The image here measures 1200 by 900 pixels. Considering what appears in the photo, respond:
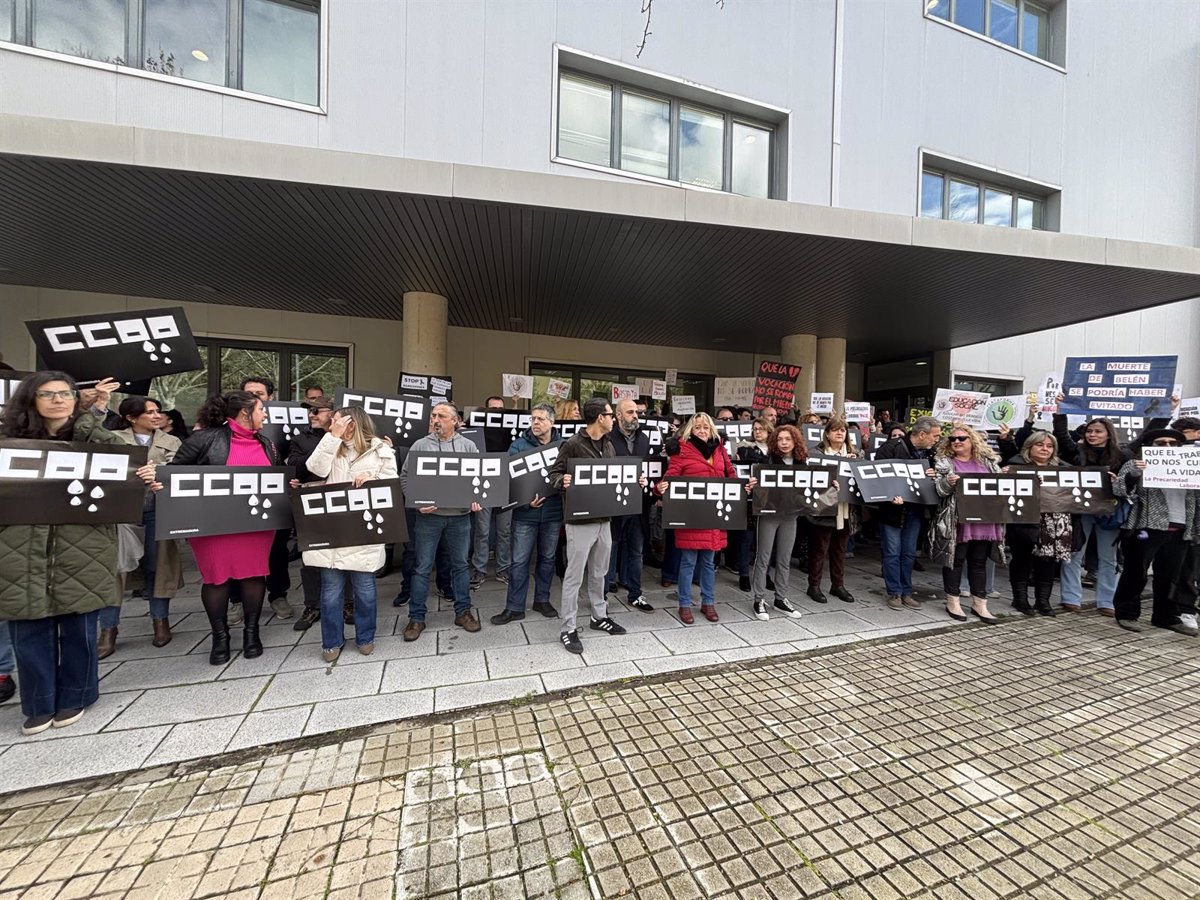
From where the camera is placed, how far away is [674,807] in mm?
2410

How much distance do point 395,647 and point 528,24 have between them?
994cm

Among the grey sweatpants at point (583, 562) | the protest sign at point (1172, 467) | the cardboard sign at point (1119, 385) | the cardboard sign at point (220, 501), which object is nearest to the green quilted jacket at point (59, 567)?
the cardboard sign at point (220, 501)

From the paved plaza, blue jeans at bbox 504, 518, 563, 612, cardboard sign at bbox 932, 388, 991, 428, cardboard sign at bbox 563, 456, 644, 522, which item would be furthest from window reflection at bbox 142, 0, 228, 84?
cardboard sign at bbox 932, 388, 991, 428

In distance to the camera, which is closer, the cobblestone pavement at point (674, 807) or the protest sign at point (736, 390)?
the cobblestone pavement at point (674, 807)

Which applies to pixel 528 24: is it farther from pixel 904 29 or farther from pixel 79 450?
pixel 79 450

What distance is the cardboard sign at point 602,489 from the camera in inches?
164

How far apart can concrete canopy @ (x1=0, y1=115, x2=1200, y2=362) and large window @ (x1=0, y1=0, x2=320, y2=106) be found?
2.91 m

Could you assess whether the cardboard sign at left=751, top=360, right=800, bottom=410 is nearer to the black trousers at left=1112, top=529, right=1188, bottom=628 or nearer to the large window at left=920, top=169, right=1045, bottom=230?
the black trousers at left=1112, top=529, right=1188, bottom=628

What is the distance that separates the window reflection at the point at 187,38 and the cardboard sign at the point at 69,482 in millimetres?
7744

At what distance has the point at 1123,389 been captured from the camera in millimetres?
7004

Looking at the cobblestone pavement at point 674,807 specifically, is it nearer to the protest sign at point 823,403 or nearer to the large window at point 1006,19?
the protest sign at point 823,403

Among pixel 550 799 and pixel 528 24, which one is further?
pixel 528 24

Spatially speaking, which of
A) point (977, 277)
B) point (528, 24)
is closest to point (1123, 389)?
point (977, 277)

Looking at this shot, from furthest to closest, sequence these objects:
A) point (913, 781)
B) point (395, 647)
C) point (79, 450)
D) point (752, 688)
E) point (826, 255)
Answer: point (826, 255), point (395, 647), point (752, 688), point (79, 450), point (913, 781)
